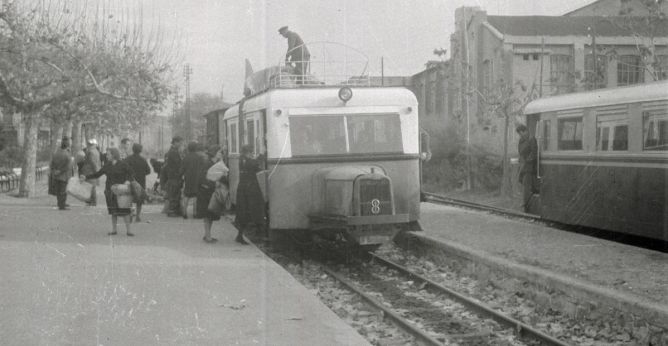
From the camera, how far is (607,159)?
12.7 m

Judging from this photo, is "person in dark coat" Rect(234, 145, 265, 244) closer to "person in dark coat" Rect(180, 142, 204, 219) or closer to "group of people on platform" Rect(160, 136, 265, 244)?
"group of people on platform" Rect(160, 136, 265, 244)

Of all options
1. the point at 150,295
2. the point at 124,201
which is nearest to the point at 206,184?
the point at 124,201

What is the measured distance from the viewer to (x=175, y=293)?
27.9 feet

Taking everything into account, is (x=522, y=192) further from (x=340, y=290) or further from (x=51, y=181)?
(x=51, y=181)

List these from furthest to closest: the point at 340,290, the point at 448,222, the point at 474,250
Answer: the point at 448,222, the point at 474,250, the point at 340,290

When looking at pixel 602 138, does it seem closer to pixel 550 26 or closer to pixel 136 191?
pixel 136 191

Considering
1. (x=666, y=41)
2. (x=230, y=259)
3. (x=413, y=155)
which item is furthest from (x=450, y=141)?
(x=230, y=259)

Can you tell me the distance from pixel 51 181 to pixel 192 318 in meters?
12.7

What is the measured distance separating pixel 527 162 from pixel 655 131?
4644 millimetres

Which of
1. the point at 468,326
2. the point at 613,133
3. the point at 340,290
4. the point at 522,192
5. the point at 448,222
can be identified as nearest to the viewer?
the point at 468,326

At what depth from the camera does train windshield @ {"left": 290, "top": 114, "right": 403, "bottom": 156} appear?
11.9 m

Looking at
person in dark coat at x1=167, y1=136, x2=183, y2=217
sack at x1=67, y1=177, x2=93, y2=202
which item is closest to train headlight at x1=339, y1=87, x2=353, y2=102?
A: person in dark coat at x1=167, y1=136, x2=183, y2=217

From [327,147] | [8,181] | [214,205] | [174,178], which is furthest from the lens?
[8,181]

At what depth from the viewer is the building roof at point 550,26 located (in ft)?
131
